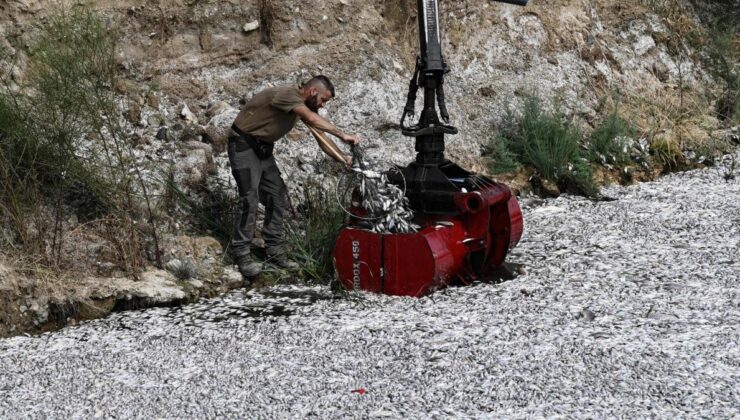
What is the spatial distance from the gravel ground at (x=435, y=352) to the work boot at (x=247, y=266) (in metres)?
0.24

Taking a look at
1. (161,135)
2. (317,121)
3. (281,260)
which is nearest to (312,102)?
(317,121)

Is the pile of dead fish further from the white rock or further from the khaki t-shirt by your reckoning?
the white rock

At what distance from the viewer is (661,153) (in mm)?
9062

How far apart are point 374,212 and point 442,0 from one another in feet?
13.5

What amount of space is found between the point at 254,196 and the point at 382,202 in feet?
3.05

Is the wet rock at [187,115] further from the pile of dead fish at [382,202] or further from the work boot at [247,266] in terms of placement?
the pile of dead fish at [382,202]

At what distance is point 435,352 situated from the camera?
186 inches

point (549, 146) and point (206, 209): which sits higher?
point (549, 146)

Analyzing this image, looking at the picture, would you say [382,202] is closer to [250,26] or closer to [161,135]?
[161,135]

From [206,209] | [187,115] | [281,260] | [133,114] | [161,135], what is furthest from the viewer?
[187,115]

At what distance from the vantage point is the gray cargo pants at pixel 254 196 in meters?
6.15

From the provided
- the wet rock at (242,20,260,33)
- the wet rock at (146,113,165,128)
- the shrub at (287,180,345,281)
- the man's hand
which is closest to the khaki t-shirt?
the man's hand

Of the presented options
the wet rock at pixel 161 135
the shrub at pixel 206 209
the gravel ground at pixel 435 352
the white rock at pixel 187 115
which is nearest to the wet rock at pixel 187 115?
the white rock at pixel 187 115

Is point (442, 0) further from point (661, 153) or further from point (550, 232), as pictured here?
point (550, 232)
